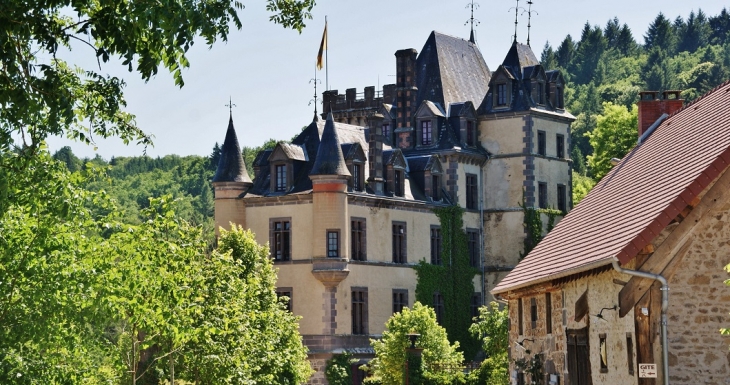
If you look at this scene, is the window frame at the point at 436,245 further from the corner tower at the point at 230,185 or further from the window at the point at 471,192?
the corner tower at the point at 230,185

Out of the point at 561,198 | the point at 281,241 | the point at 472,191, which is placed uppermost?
the point at 472,191

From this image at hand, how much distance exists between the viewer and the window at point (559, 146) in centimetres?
7300

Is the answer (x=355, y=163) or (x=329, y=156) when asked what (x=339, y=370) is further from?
(x=355, y=163)

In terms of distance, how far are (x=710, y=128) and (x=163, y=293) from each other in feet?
→ 35.9

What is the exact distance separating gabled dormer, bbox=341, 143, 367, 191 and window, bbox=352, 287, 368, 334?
4509 mm

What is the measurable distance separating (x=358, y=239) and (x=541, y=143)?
1191 cm

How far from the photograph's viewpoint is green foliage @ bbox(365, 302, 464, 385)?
5641cm

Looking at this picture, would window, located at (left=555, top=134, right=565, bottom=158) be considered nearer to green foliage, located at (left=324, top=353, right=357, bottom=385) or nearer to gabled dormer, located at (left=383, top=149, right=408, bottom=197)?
gabled dormer, located at (left=383, top=149, right=408, bottom=197)

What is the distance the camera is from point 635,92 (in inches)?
5719

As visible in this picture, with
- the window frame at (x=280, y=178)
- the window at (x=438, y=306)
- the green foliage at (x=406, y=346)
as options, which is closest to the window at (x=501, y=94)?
the window at (x=438, y=306)

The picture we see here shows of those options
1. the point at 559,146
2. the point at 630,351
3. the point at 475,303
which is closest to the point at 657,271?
the point at 630,351

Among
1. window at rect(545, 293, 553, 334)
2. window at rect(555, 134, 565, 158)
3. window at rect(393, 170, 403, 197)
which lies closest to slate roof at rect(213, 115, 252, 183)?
window at rect(393, 170, 403, 197)

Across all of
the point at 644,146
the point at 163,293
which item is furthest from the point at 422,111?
the point at 163,293

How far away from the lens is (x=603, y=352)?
2739 cm
